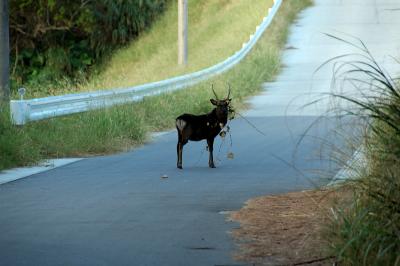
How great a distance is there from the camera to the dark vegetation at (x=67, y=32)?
4194cm

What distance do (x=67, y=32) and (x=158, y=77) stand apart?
13544 millimetres

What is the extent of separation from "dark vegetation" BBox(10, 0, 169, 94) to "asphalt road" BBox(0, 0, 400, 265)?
71.6 ft

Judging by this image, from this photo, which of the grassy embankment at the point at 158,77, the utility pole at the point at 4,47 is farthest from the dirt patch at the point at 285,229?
the utility pole at the point at 4,47

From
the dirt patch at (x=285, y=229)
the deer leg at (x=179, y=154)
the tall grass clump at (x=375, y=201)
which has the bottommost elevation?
the deer leg at (x=179, y=154)

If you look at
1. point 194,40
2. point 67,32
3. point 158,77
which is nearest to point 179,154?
point 158,77

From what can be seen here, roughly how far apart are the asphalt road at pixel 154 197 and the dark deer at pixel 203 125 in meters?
0.43

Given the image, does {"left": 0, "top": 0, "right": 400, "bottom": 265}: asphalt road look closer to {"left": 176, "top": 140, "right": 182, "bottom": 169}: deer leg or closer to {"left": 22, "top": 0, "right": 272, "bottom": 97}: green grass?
{"left": 176, "top": 140, "right": 182, "bottom": 169}: deer leg

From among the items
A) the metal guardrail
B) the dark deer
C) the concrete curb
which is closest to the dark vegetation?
the metal guardrail

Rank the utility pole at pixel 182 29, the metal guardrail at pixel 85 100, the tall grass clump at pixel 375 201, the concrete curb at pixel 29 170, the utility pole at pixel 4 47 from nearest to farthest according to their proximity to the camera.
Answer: the tall grass clump at pixel 375 201 → the concrete curb at pixel 29 170 → the metal guardrail at pixel 85 100 → the utility pole at pixel 4 47 → the utility pole at pixel 182 29

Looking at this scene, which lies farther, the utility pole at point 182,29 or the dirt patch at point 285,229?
the utility pole at point 182,29

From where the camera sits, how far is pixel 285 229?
914 centimetres

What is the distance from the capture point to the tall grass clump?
6.80 m

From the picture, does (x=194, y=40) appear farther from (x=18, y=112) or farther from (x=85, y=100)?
(x=18, y=112)

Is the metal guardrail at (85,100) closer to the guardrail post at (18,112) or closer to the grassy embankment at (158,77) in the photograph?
the guardrail post at (18,112)
